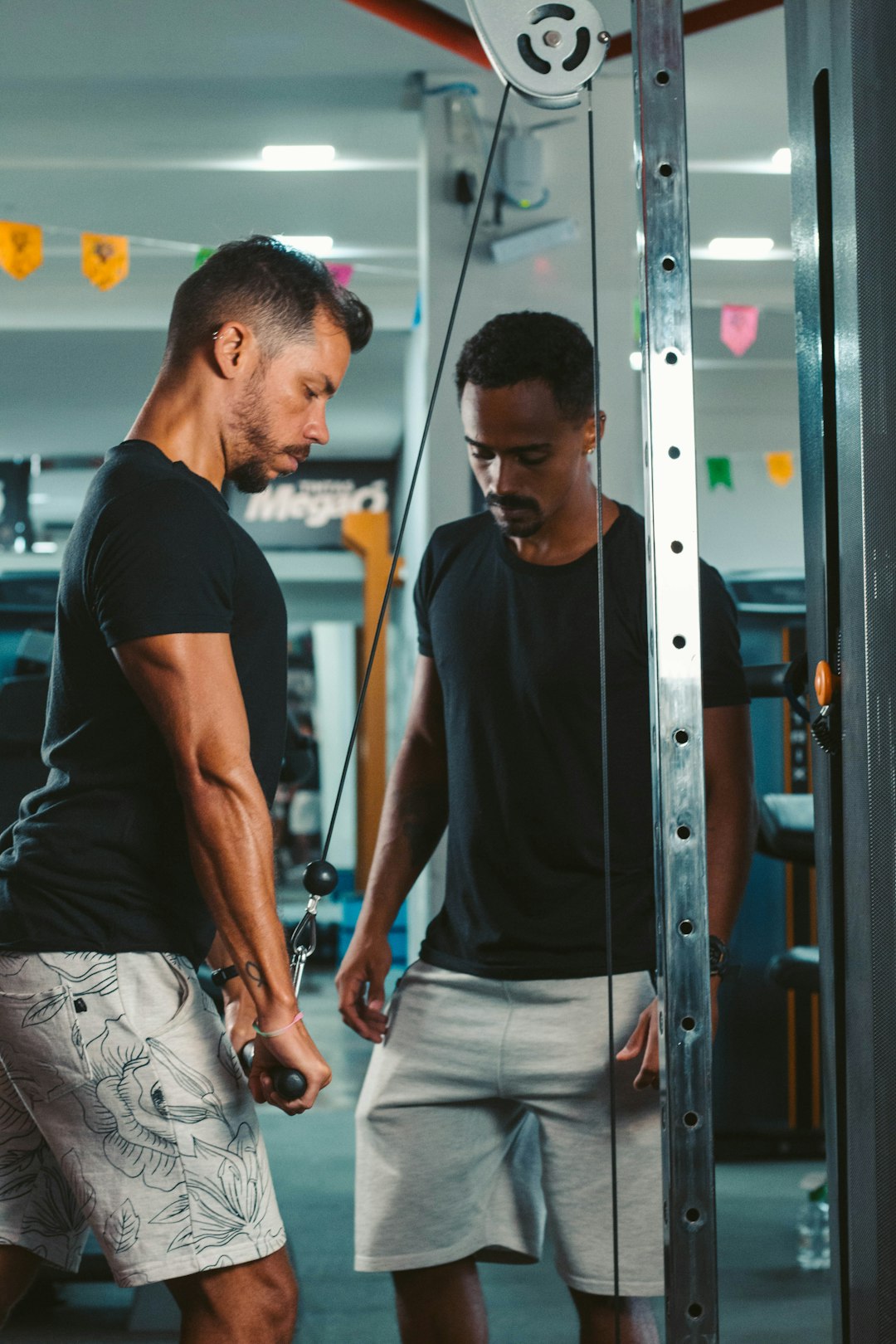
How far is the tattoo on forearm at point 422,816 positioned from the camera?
1622mm

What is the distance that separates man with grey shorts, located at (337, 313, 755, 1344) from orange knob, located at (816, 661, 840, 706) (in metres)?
0.27

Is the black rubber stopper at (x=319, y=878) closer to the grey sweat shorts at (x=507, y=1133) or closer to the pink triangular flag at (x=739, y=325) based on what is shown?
the grey sweat shorts at (x=507, y=1133)

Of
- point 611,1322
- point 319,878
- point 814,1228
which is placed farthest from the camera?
point 814,1228

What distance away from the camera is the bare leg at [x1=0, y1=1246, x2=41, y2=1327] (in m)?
1.30

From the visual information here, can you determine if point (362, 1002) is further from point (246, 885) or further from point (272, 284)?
point (272, 284)

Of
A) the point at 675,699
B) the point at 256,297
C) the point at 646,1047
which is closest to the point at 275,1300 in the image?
the point at 646,1047

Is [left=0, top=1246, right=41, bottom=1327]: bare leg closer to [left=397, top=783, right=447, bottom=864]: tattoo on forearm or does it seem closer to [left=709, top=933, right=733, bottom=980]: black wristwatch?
[left=397, top=783, right=447, bottom=864]: tattoo on forearm

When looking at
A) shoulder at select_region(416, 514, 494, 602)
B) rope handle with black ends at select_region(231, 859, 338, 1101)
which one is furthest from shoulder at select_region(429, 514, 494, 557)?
rope handle with black ends at select_region(231, 859, 338, 1101)

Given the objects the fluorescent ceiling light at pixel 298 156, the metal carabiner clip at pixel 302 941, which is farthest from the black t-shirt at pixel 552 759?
the fluorescent ceiling light at pixel 298 156

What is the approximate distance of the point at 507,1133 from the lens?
1521 mm

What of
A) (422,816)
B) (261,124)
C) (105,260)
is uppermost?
(261,124)

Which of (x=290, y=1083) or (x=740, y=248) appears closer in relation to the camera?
(x=290, y=1083)

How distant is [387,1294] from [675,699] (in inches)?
67.8

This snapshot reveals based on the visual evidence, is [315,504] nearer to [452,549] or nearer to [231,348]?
[452,549]
